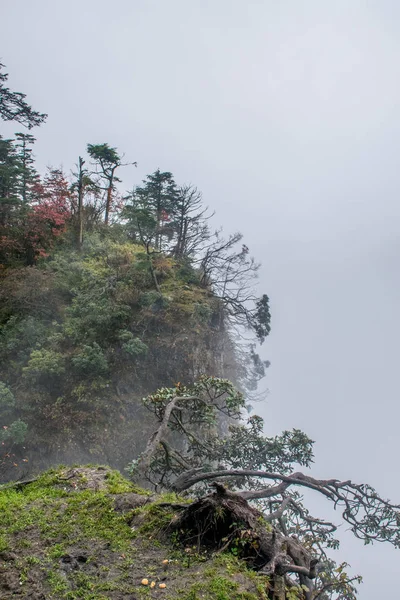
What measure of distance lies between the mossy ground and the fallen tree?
199 mm

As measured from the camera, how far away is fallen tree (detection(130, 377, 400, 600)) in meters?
2.88

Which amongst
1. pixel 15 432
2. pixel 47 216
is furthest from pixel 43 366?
pixel 47 216

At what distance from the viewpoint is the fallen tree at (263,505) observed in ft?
9.46

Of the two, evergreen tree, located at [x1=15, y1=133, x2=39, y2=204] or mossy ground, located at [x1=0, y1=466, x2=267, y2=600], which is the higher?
evergreen tree, located at [x1=15, y1=133, x2=39, y2=204]

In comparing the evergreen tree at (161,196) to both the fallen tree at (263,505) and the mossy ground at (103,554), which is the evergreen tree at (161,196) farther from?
the mossy ground at (103,554)

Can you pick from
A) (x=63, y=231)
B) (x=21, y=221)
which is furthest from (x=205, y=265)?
(x=21, y=221)

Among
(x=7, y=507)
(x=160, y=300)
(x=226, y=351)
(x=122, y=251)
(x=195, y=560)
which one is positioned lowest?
(x=7, y=507)

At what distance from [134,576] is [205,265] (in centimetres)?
1181

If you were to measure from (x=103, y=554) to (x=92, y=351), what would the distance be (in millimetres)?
7088

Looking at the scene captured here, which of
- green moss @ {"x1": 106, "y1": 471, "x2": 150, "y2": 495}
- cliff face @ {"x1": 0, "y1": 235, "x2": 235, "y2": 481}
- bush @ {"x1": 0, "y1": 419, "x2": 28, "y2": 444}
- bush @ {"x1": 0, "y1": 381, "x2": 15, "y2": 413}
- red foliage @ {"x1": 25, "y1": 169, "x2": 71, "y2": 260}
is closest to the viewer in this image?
green moss @ {"x1": 106, "y1": 471, "x2": 150, "y2": 495}

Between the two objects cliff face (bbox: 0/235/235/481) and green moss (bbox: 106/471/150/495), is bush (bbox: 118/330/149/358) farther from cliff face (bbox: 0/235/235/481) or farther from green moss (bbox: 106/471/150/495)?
green moss (bbox: 106/471/150/495)

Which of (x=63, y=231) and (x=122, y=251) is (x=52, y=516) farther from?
(x=63, y=231)

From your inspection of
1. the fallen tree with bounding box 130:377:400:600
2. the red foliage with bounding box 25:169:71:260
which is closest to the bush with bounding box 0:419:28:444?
the fallen tree with bounding box 130:377:400:600

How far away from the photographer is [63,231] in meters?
14.6
